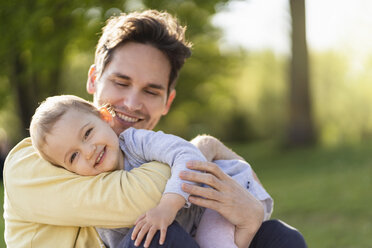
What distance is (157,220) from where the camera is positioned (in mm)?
1844

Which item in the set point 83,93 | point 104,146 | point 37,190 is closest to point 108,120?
point 104,146

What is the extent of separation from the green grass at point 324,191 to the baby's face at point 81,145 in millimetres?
4436

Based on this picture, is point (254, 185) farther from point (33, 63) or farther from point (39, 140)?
point (33, 63)

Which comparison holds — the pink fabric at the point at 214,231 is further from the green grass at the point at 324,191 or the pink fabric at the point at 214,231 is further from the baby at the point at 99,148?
the green grass at the point at 324,191

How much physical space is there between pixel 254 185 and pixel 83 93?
2050cm

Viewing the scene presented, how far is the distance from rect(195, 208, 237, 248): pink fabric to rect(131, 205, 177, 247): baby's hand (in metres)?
0.26

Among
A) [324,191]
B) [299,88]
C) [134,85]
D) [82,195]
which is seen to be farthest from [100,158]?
[299,88]

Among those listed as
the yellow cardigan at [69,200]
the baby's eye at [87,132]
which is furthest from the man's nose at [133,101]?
the yellow cardigan at [69,200]

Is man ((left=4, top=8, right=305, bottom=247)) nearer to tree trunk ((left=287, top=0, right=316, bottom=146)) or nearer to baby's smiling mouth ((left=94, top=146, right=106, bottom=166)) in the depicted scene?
baby's smiling mouth ((left=94, top=146, right=106, bottom=166))

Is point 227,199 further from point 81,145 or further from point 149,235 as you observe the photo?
point 81,145

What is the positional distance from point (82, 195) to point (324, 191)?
750 cm

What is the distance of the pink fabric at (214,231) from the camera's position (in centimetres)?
205

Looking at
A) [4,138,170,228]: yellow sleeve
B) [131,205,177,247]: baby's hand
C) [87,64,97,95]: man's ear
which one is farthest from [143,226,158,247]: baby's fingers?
[87,64,97,95]: man's ear

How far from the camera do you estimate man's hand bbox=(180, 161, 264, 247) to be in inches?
78.7
